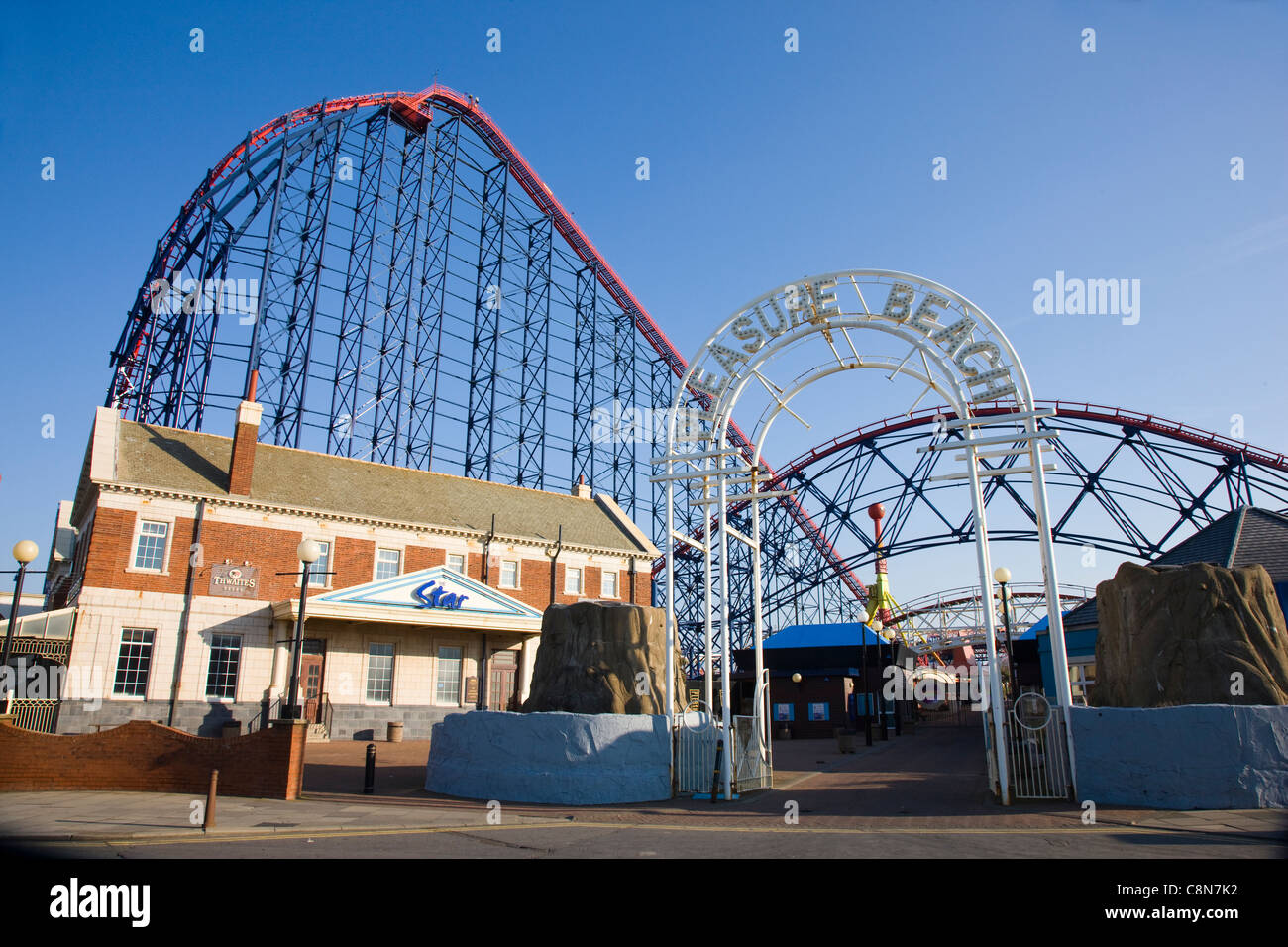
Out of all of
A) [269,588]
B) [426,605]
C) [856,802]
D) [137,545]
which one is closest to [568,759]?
[856,802]

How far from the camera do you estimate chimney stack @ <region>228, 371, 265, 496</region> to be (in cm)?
2392

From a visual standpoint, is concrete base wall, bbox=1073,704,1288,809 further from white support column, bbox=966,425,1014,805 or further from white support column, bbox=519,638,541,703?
white support column, bbox=519,638,541,703

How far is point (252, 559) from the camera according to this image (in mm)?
23859

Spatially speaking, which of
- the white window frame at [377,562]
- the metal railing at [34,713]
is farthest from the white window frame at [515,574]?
the metal railing at [34,713]

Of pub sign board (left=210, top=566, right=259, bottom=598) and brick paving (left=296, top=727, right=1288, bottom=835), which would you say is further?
pub sign board (left=210, top=566, right=259, bottom=598)

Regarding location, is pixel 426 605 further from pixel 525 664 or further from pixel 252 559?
pixel 252 559

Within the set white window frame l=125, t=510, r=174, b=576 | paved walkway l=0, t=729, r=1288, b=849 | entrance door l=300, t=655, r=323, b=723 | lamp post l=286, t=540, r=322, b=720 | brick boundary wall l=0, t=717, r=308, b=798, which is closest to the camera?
paved walkway l=0, t=729, r=1288, b=849

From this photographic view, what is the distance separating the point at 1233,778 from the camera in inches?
365

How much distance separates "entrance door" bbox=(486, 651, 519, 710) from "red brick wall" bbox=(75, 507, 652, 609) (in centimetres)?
259

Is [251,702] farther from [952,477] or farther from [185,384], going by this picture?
[952,477]

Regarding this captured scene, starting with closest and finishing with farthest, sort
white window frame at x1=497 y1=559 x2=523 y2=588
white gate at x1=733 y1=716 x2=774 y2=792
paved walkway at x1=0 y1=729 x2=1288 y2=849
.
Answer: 1. paved walkway at x1=0 y1=729 x2=1288 y2=849
2. white gate at x1=733 y1=716 x2=774 y2=792
3. white window frame at x1=497 y1=559 x2=523 y2=588

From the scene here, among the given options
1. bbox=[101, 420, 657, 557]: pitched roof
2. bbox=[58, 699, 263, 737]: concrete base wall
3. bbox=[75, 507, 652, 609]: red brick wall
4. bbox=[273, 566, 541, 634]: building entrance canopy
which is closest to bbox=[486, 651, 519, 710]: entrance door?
bbox=[273, 566, 541, 634]: building entrance canopy

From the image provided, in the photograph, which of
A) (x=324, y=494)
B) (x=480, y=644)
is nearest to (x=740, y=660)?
(x=480, y=644)
